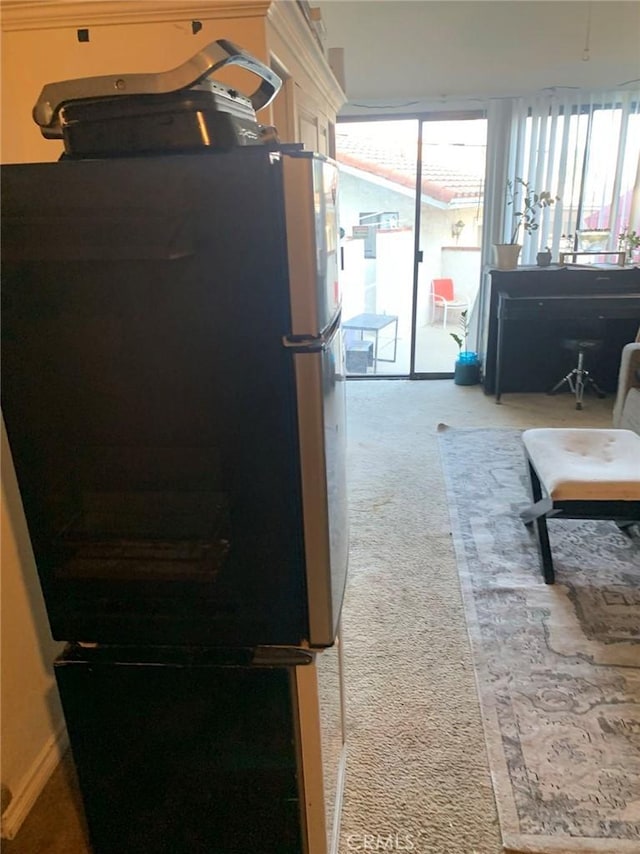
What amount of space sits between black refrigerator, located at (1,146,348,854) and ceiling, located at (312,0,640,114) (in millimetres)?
2047

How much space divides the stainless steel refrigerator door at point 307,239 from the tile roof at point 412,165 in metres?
4.23

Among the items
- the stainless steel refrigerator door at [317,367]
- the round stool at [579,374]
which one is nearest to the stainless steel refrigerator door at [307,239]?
the stainless steel refrigerator door at [317,367]

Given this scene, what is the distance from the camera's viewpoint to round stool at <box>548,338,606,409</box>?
438 cm

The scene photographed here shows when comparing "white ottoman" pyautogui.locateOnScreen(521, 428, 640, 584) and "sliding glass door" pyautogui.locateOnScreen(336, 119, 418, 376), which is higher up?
"sliding glass door" pyautogui.locateOnScreen(336, 119, 418, 376)

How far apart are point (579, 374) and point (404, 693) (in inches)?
126

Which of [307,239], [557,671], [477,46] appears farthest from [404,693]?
[477,46]

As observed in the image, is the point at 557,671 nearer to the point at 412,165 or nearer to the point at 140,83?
the point at 140,83

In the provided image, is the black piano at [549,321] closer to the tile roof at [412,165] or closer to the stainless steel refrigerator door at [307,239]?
the tile roof at [412,165]

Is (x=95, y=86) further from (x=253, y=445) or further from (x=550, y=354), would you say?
(x=550, y=354)

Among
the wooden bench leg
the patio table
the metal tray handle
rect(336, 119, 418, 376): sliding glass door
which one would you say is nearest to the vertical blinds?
rect(336, 119, 418, 376): sliding glass door

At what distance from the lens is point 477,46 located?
10.4 ft

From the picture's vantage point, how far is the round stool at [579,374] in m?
4.38

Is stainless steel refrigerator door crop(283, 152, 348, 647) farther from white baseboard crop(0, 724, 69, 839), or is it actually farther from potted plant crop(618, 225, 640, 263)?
potted plant crop(618, 225, 640, 263)

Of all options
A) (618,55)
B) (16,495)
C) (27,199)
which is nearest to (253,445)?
(27,199)
